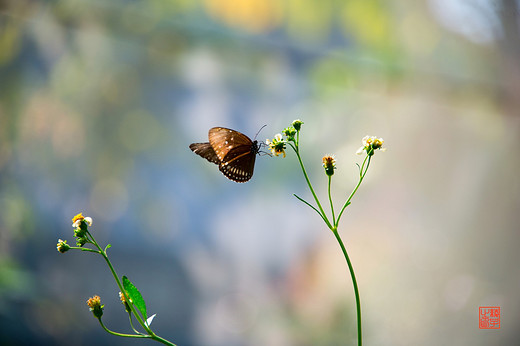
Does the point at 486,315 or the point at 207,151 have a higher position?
the point at 486,315

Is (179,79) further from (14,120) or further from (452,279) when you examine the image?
(452,279)

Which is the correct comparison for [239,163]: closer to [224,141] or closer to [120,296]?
[224,141]

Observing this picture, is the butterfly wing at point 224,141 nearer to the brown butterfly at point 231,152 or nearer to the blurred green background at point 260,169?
the brown butterfly at point 231,152

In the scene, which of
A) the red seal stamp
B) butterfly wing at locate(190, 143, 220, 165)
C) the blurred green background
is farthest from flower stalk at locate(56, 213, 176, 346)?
the red seal stamp

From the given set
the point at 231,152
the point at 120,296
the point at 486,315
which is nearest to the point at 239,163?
the point at 231,152

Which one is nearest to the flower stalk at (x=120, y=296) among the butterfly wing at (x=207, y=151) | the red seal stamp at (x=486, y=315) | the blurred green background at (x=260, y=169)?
the butterfly wing at (x=207, y=151)

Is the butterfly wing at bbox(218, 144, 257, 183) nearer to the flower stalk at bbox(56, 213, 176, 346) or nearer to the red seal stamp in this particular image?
the flower stalk at bbox(56, 213, 176, 346)
